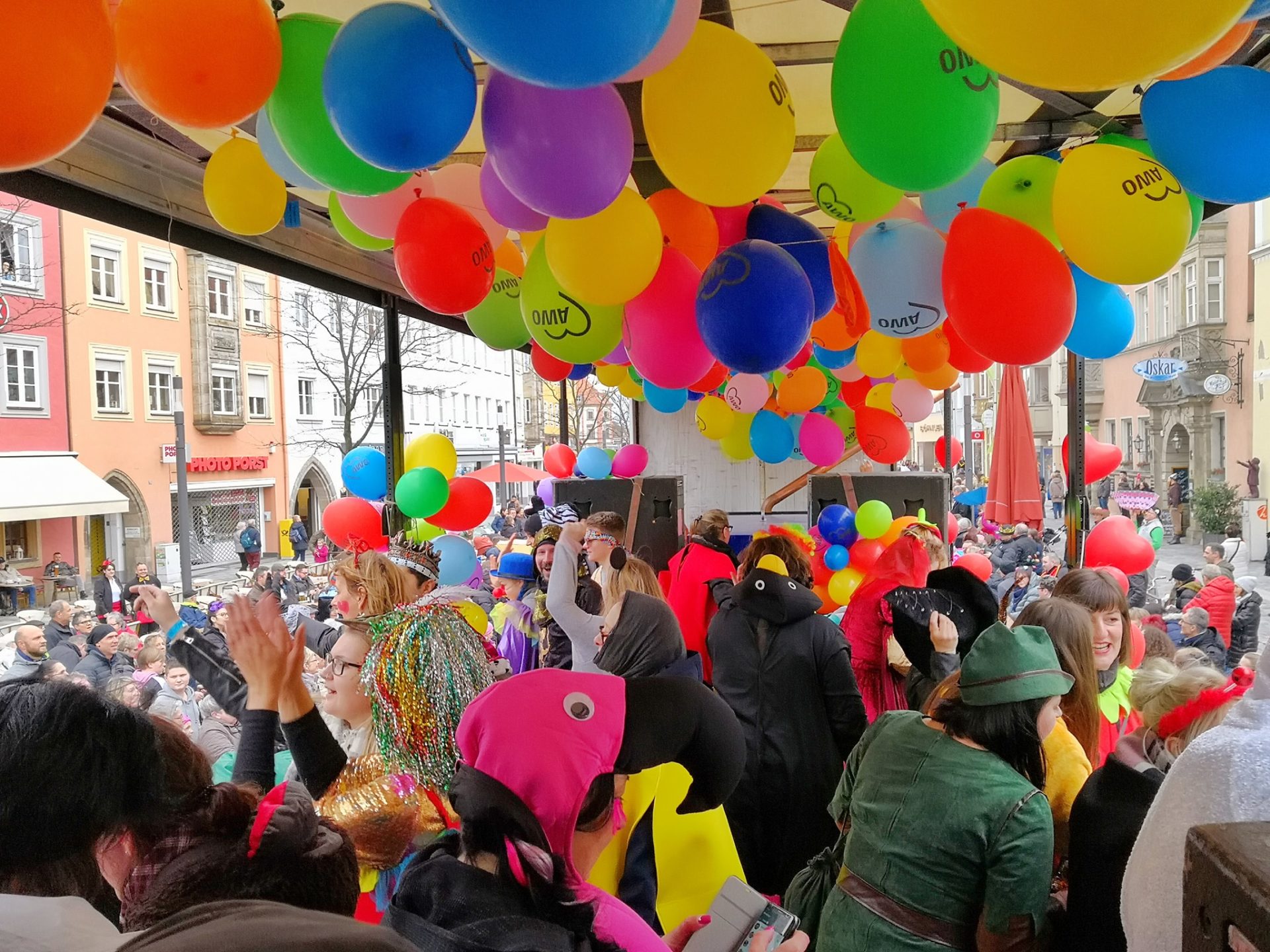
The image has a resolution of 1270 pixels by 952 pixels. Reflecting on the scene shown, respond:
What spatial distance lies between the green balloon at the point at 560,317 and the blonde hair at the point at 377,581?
2.95ft

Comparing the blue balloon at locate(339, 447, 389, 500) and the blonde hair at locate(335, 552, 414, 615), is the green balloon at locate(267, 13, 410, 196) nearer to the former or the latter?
the blonde hair at locate(335, 552, 414, 615)

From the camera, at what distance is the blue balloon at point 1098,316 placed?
2688 mm

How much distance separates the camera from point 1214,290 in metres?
20.4

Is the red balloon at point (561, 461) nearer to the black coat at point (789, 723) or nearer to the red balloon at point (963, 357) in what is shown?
the red balloon at point (963, 357)

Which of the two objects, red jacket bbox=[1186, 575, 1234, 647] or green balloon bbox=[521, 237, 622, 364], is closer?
green balloon bbox=[521, 237, 622, 364]

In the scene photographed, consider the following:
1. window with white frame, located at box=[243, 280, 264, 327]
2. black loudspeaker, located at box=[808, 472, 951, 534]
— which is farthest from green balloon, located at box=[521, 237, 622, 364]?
window with white frame, located at box=[243, 280, 264, 327]

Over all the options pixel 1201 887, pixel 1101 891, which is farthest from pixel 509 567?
pixel 1201 887

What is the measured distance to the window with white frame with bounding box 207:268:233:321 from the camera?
2036 cm

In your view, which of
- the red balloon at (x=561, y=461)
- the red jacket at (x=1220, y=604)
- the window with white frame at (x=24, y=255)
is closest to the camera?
the red jacket at (x=1220, y=604)

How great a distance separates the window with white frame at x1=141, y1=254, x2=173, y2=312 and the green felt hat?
20.3m

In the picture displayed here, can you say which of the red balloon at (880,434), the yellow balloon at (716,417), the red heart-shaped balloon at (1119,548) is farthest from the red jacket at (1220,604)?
the yellow balloon at (716,417)

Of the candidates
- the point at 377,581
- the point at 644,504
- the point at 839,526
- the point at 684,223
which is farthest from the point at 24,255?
the point at 684,223

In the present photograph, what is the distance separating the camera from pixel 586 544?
3.76m

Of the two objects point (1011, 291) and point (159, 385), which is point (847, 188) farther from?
point (159, 385)
